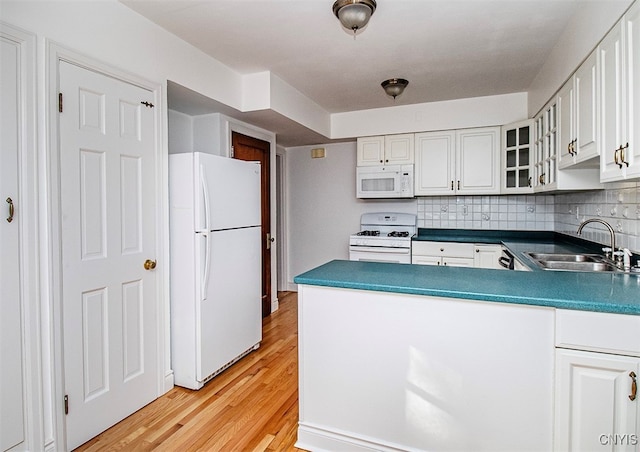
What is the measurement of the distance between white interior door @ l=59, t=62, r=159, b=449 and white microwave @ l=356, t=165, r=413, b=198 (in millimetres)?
2734

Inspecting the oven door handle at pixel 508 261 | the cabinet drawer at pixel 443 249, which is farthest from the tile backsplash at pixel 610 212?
the cabinet drawer at pixel 443 249

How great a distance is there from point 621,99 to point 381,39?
153 centimetres

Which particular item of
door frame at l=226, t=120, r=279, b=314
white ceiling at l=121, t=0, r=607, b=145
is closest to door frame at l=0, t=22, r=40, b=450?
white ceiling at l=121, t=0, r=607, b=145

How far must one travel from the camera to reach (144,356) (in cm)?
236

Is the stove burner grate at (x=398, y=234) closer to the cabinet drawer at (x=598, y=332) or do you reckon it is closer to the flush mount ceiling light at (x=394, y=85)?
the flush mount ceiling light at (x=394, y=85)

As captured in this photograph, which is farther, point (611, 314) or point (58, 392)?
point (58, 392)

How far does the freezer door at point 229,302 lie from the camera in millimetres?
2609

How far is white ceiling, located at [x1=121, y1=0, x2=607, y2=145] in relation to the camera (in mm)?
2205

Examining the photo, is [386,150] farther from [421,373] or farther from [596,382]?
[596,382]

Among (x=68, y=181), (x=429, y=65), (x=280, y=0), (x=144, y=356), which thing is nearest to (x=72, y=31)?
(x=68, y=181)

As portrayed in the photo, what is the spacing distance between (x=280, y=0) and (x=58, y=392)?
2443 millimetres

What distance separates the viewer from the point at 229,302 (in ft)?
9.36

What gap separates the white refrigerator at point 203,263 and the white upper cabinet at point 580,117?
2.35 meters

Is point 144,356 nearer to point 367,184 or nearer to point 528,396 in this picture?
point 528,396
